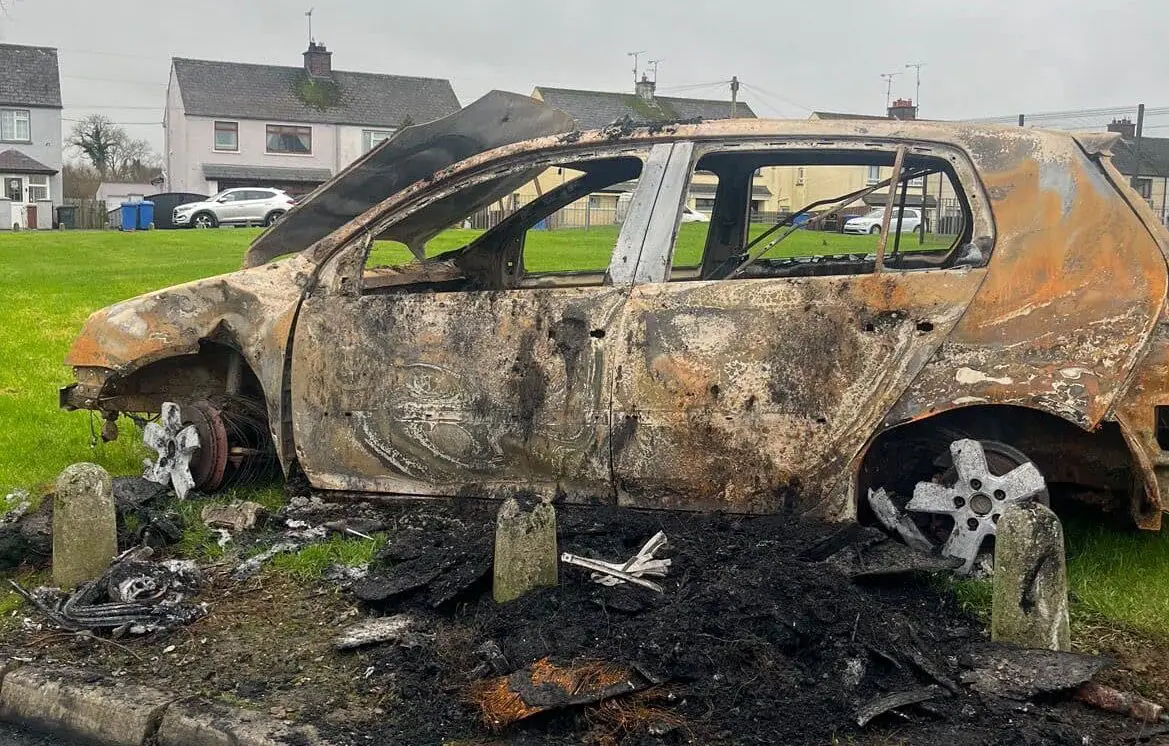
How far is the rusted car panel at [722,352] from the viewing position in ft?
Answer: 13.8

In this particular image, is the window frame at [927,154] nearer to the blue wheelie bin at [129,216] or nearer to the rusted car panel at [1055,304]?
the rusted car panel at [1055,304]

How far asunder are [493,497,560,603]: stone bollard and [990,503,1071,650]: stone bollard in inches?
62.4

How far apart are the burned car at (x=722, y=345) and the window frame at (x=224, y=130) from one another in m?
51.3

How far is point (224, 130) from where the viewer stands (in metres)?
53.4

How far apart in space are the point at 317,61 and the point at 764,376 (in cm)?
5641

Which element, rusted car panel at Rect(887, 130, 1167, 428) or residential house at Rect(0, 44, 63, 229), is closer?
rusted car panel at Rect(887, 130, 1167, 428)

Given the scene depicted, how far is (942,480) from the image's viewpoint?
4422 mm

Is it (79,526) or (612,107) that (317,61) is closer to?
(612,107)

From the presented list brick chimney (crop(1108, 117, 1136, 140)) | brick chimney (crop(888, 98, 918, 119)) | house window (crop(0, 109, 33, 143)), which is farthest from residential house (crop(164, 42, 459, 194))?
brick chimney (crop(1108, 117, 1136, 140))

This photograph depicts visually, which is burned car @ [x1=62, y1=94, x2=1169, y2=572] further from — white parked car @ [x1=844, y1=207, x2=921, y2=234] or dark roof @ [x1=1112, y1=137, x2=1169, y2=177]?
dark roof @ [x1=1112, y1=137, x2=1169, y2=177]

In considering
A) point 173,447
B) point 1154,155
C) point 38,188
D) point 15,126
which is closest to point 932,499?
point 173,447

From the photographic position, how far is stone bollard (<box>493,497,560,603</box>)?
13.0ft

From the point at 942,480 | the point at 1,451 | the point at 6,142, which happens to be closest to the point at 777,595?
the point at 942,480

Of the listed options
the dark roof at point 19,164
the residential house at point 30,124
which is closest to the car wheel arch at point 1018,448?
the residential house at point 30,124
